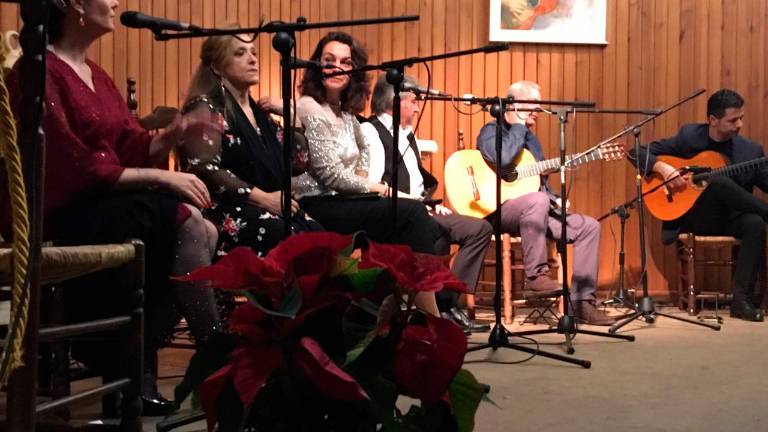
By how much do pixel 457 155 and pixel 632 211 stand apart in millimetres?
1367

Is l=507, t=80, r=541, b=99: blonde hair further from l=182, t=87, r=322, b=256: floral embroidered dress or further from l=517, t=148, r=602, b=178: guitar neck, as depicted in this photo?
l=182, t=87, r=322, b=256: floral embroidered dress

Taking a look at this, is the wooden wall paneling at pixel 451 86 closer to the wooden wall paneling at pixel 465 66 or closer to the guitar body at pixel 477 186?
the wooden wall paneling at pixel 465 66

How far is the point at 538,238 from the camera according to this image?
4.51 metres

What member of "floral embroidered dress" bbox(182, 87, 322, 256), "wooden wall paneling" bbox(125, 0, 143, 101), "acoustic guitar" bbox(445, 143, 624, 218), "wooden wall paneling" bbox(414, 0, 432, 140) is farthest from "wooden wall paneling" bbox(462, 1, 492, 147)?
"floral embroidered dress" bbox(182, 87, 322, 256)

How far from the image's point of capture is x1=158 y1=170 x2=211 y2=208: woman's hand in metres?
2.29

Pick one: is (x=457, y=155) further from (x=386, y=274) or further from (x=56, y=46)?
(x=386, y=274)

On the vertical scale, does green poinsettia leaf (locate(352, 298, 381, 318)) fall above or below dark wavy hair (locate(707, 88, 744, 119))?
below

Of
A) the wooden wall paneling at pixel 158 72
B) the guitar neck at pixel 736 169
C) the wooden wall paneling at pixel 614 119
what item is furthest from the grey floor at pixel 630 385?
the wooden wall paneling at pixel 158 72

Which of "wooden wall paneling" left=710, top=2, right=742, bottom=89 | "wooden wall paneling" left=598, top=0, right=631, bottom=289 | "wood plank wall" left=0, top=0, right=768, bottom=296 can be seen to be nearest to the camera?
"wood plank wall" left=0, top=0, right=768, bottom=296

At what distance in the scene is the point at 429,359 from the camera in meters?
1.21

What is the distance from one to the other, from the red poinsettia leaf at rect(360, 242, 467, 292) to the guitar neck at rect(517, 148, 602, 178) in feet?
11.2

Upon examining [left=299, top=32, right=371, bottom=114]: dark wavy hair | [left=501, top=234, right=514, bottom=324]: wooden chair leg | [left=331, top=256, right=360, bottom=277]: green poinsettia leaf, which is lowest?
[left=501, top=234, right=514, bottom=324]: wooden chair leg

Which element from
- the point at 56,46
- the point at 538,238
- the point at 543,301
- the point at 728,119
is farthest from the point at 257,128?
the point at 728,119

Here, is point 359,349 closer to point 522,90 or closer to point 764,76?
point 522,90
